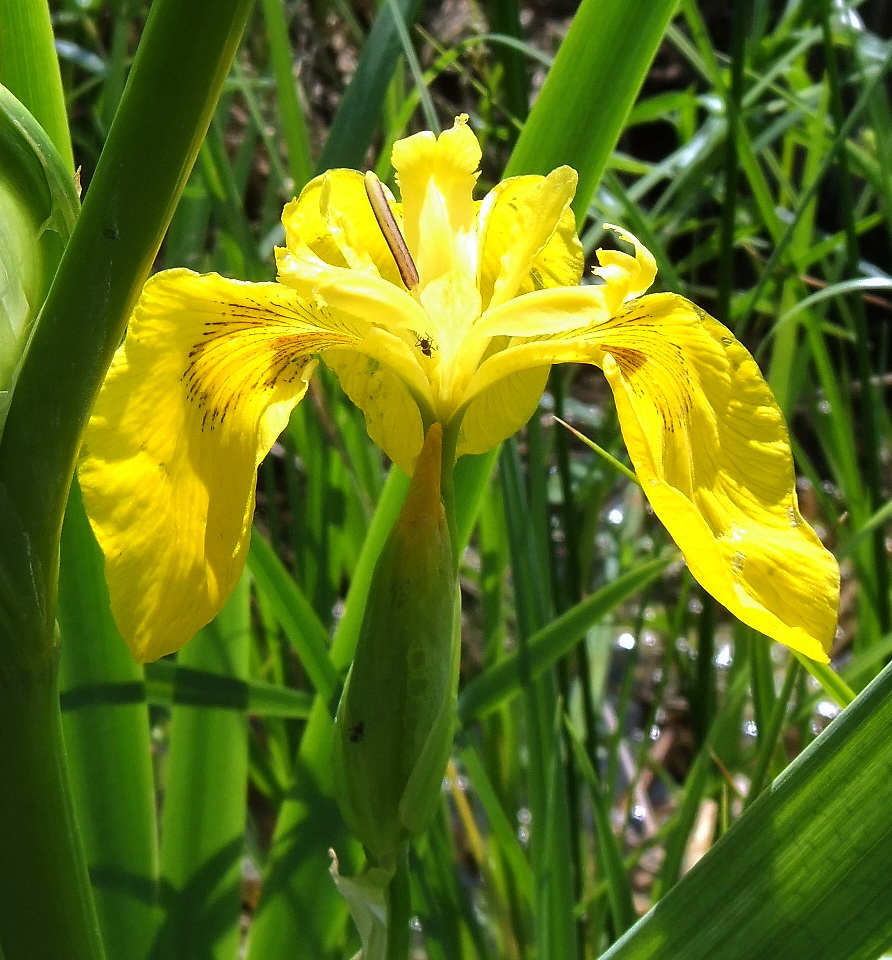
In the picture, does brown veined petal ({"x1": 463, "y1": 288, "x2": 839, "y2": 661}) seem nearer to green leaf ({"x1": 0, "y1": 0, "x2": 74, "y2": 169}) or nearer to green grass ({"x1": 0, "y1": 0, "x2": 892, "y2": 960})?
green grass ({"x1": 0, "y1": 0, "x2": 892, "y2": 960})

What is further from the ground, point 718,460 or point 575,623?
point 718,460

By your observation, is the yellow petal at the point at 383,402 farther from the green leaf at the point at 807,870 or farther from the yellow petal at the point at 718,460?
the green leaf at the point at 807,870

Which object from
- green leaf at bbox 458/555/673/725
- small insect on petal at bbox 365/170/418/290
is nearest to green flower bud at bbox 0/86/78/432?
small insect on petal at bbox 365/170/418/290

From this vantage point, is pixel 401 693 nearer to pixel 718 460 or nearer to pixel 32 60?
pixel 718 460

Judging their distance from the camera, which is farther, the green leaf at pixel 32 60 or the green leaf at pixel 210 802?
the green leaf at pixel 210 802

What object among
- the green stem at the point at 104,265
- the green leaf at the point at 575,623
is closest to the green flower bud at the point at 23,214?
the green stem at the point at 104,265

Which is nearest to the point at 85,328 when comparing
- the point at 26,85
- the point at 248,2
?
the point at 248,2

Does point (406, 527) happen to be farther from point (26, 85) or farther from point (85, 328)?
point (26, 85)

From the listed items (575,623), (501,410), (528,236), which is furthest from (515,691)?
(528,236)
